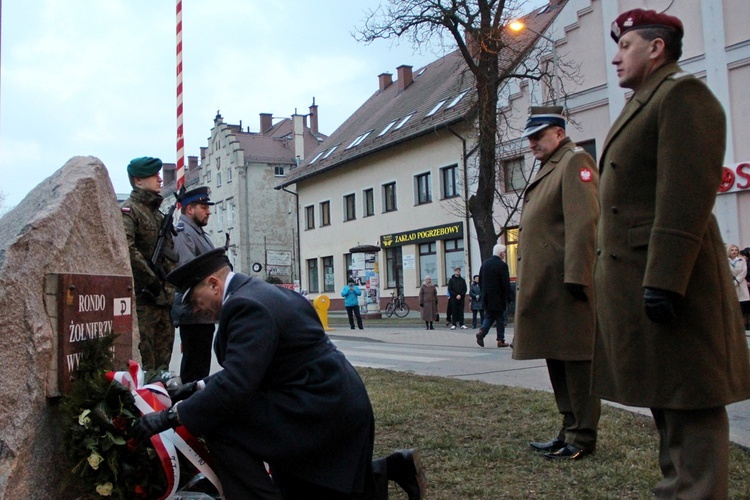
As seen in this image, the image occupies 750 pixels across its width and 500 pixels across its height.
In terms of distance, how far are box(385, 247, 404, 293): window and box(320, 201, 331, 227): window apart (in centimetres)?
613

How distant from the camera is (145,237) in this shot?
18.2 ft

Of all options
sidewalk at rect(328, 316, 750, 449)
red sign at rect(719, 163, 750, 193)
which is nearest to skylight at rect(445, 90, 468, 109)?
sidewalk at rect(328, 316, 750, 449)

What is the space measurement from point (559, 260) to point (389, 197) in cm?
3038

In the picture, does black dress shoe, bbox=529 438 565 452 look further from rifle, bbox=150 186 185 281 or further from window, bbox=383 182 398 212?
window, bbox=383 182 398 212

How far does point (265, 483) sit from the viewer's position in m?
3.13

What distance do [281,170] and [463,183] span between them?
1221 inches

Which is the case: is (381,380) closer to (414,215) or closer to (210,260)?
(210,260)

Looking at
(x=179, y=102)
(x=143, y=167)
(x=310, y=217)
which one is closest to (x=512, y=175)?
(x=310, y=217)

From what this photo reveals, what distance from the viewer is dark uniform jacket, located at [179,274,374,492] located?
3.06 metres

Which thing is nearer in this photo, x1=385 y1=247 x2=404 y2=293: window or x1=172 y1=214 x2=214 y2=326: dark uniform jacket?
x1=172 y1=214 x2=214 y2=326: dark uniform jacket

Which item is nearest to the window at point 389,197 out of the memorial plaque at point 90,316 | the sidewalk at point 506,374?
the sidewalk at point 506,374

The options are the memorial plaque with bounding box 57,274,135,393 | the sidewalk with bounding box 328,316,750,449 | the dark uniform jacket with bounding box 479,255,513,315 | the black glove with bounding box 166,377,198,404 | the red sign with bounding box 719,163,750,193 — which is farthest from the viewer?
the red sign with bounding box 719,163,750,193

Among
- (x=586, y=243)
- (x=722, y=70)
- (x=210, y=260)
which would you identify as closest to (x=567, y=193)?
(x=586, y=243)

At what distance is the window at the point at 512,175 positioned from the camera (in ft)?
89.6
